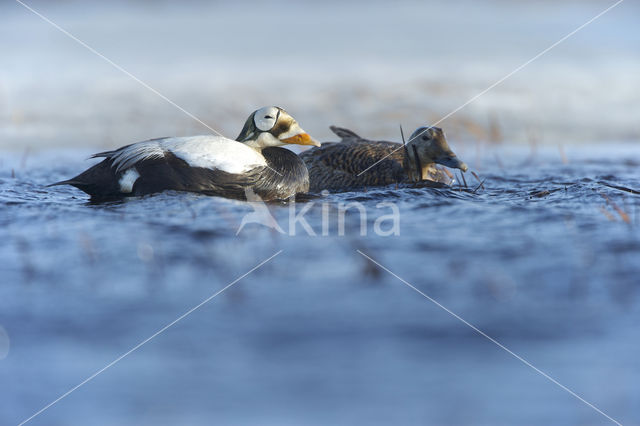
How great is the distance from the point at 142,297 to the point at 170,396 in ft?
3.64

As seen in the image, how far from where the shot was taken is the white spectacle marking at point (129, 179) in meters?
6.32

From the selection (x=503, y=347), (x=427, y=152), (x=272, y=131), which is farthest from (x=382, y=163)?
(x=503, y=347)

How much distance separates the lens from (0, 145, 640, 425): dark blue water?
9.48 feet

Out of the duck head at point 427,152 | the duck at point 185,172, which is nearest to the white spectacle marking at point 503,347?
the duck at point 185,172

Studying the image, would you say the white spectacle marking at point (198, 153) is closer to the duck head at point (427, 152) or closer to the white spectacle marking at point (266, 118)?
the white spectacle marking at point (266, 118)

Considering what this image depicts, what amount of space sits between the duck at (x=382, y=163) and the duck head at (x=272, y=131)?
86 cm

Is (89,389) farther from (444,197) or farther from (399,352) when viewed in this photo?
(444,197)

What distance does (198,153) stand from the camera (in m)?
6.32

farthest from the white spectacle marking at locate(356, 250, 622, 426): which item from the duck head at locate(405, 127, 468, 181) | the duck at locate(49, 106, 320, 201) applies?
the duck head at locate(405, 127, 468, 181)

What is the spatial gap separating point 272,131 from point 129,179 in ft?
4.71

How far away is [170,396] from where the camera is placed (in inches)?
113

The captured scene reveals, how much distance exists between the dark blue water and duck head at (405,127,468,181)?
1.53 metres

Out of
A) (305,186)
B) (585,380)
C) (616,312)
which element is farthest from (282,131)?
(585,380)

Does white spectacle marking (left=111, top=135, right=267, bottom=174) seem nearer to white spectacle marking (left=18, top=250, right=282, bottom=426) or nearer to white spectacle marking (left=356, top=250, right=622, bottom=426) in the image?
white spectacle marking (left=18, top=250, right=282, bottom=426)
